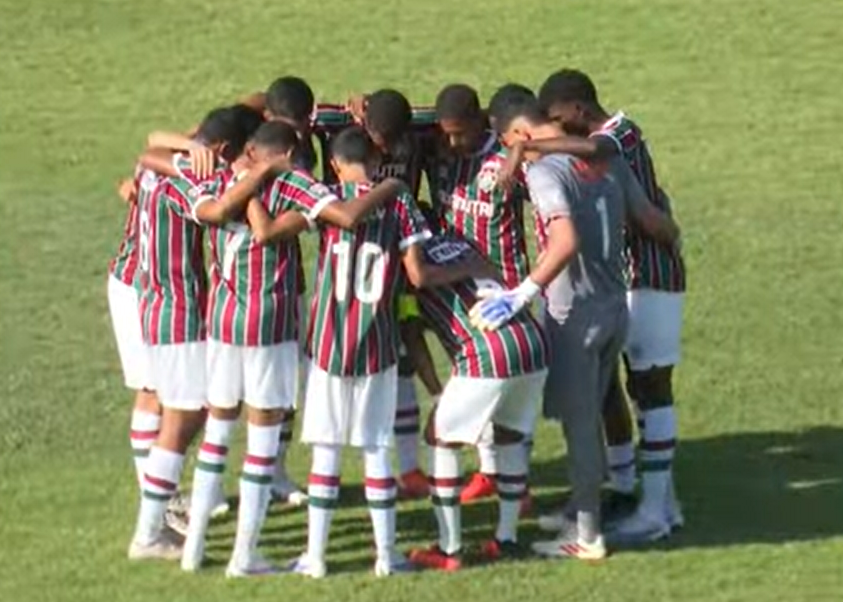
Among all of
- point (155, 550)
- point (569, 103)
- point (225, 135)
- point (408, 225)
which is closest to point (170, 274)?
point (225, 135)

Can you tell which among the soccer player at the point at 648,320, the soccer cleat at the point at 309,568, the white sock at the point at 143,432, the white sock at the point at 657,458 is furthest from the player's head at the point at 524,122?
the white sock at the point at 143,432

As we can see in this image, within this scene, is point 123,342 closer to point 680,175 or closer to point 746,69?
point 680,175

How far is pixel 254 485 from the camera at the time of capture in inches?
455

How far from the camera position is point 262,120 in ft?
39.1

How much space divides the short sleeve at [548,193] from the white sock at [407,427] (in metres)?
1.44

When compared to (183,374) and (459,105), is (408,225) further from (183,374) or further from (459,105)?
(183,374)

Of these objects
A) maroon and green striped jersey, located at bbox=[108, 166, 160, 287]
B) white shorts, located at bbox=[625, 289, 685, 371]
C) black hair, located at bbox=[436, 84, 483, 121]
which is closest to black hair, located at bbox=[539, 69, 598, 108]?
black hair, located at bbox=[436, 84, 483, 121]

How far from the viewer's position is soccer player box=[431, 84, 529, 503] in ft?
39.7

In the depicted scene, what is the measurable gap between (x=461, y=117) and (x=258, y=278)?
4.11 ft

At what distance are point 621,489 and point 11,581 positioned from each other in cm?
282

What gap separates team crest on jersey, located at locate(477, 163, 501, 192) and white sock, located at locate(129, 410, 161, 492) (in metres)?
1.76

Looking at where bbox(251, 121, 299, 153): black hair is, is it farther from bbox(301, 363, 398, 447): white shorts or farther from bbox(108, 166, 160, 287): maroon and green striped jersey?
bbox(301, 363, 398, 447): white shorts

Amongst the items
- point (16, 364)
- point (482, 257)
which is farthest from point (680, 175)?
point (482, 257)

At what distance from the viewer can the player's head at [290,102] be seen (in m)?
12.0
